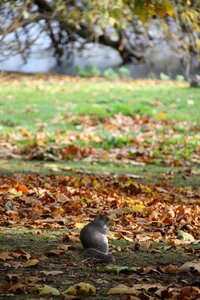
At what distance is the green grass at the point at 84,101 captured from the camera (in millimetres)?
14305

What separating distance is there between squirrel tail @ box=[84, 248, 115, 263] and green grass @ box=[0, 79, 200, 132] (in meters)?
8.03

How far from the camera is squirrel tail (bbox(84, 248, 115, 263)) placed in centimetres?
509

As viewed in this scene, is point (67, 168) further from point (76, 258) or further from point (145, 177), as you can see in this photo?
point (76, 258)

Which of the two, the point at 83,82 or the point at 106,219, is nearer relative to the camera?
the point at 106,219

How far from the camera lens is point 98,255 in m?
5.14

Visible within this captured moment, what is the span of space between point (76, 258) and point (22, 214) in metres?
1.52

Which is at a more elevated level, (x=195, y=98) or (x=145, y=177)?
(x=145, y=177)

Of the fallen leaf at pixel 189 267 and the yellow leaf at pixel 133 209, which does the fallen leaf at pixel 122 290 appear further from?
the yellow leaf at pixel 133 209

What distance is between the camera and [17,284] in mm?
4379

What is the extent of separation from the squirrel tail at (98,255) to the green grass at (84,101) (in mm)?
8025

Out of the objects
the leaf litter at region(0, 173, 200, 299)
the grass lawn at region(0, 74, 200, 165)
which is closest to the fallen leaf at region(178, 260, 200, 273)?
the leaf litter at region(0, 173, 200, 299)

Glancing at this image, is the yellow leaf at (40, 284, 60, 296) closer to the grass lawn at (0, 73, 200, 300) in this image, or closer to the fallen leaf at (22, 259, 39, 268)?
the grass lawn at (0, 73, 200, 300)

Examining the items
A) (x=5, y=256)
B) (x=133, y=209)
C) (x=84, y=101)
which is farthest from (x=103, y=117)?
(x=5, y=256)

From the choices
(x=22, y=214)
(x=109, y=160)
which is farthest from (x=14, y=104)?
(x=22, y=214)
